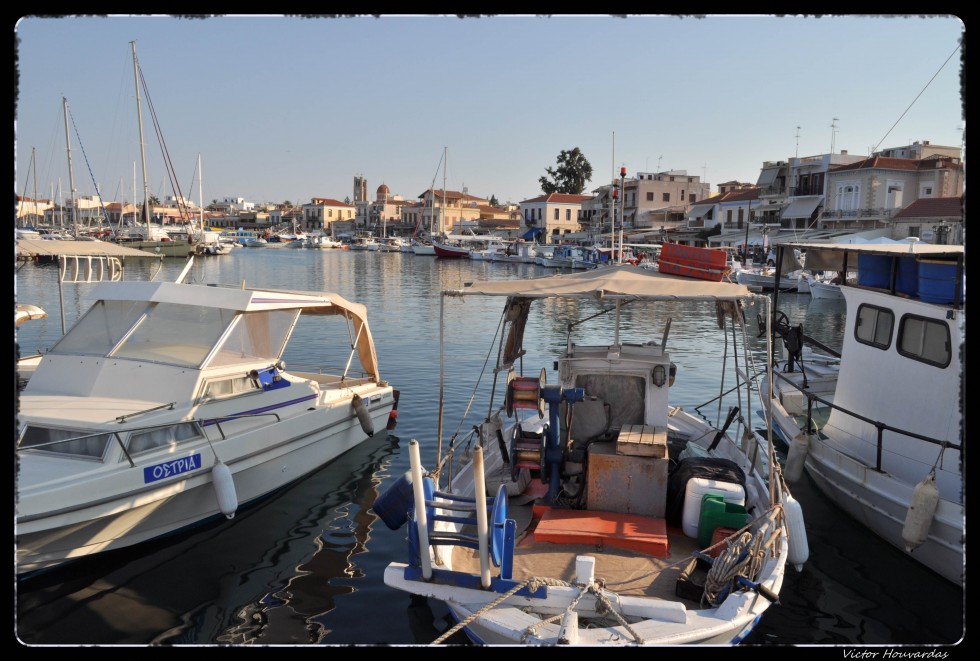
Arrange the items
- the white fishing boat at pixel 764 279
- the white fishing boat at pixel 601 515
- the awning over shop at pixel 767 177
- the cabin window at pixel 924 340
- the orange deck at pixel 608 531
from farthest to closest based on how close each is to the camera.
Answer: the awning over shop at pixel 767 177, the white fishing boat at pixel 764 279, the cabin window at pixel 924 340, the orange deck at pixel 608 531, the white fishing boat at pixel 601 515

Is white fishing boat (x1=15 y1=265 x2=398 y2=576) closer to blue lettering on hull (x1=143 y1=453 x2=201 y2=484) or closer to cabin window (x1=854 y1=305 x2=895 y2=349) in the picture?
blue lettering on hull (x1=143 y1=453 x2=201 y2=484)

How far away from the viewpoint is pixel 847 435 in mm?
10328

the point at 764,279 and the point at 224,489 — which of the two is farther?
the point at 764,279

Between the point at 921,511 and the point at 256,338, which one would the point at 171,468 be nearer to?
the point at 256,338

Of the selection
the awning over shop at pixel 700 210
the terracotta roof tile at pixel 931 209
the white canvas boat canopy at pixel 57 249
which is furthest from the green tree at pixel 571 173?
the white canvas boat canopy at pixel 57 249

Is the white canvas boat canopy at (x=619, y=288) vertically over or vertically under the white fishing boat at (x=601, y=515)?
over

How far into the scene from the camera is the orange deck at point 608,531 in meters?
6.79

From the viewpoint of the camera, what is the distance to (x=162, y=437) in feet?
28.3

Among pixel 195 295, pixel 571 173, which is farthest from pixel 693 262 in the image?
pixel 571 173

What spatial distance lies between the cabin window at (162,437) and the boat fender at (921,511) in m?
8.55

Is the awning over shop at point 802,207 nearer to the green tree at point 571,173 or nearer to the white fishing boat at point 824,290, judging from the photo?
the white fishing boat at point 824,290

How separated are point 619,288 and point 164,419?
5.96 m
